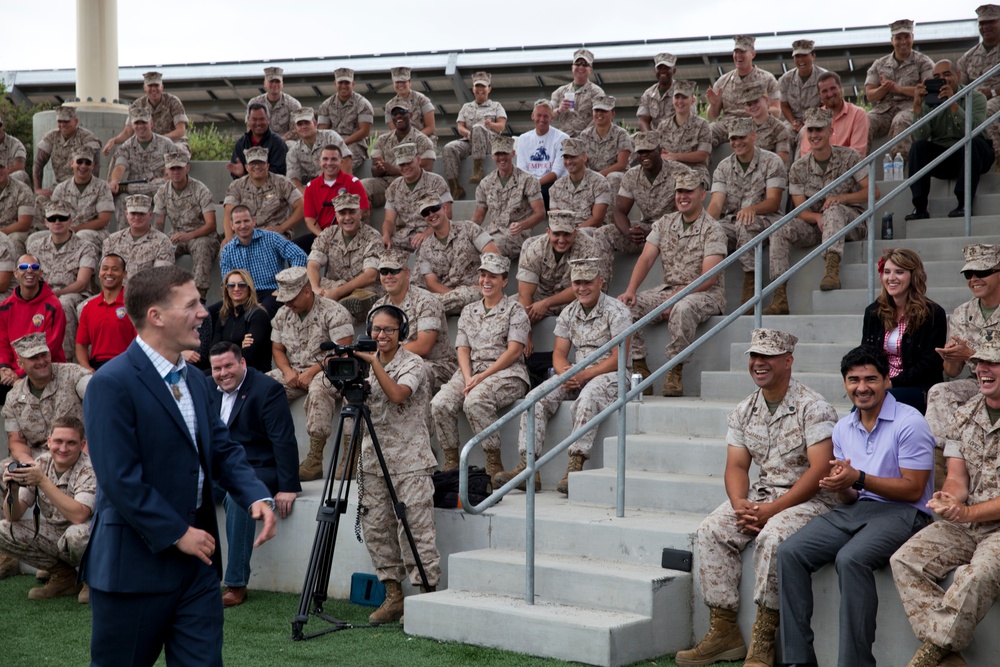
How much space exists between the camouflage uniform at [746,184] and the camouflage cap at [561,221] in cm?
120

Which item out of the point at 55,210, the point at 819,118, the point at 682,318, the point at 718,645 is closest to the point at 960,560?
the point at 718,645

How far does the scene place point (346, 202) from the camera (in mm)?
10438

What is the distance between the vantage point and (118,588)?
3.60 metres

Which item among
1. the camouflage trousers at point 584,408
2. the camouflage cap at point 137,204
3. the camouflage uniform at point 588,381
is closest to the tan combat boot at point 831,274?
the camouflage uniform at point 588,381

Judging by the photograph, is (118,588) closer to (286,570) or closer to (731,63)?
(286,570)

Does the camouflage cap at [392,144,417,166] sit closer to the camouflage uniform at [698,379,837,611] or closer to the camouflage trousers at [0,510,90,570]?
the camouflage trousers at [0,510,90,570]

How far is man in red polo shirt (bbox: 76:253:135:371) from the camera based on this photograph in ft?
32.9

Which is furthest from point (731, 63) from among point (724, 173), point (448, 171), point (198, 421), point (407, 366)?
point (198, 421)

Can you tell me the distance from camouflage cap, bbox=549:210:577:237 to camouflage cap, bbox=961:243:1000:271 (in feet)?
10.8

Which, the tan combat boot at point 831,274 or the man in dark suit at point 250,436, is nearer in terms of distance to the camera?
the man in dark suit at point 250,436

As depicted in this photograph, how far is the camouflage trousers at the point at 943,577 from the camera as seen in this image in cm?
498

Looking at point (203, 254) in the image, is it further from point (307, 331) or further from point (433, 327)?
point (433, 327)

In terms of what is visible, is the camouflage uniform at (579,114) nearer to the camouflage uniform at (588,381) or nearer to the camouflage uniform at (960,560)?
the camouflage uniform at (588,381)

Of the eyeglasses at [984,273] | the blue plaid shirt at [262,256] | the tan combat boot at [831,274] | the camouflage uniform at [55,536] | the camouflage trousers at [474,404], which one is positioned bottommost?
the camouflage uniform at [55,536]
